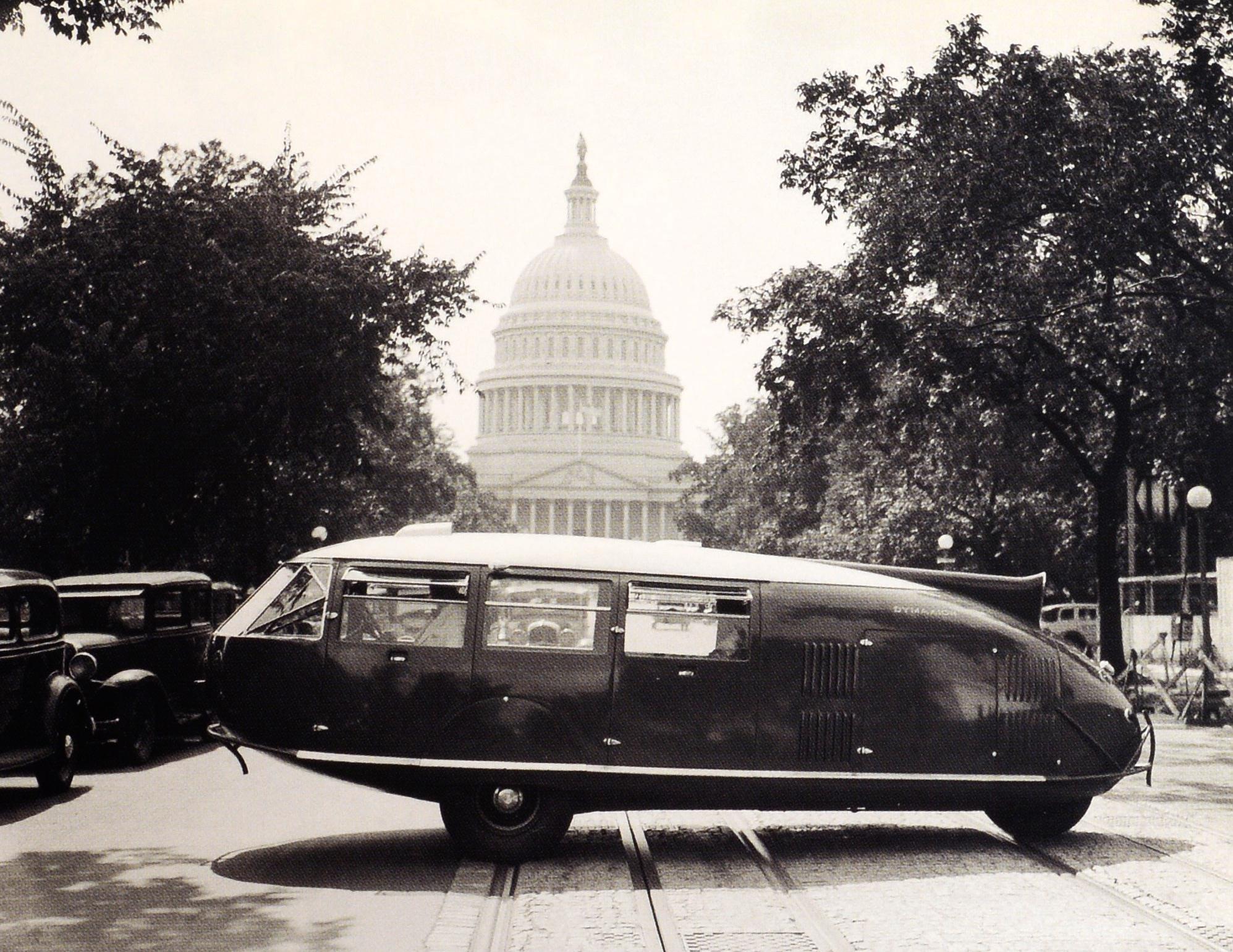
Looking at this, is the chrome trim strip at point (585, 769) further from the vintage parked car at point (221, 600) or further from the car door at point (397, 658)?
the vintage parked car at point (221, 600)

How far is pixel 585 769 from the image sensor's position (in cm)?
1095

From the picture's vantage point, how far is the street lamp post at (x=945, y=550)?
44.3 meters

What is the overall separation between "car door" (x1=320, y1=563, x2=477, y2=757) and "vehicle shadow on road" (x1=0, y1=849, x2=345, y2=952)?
1.30 meters

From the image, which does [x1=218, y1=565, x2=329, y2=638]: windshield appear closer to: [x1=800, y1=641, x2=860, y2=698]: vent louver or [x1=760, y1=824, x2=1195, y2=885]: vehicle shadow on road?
[x1=800, y1=641, x2=860, y2=698]: vent louver

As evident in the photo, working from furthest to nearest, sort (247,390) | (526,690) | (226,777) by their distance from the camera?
(247,390), (226,777), (526,690)

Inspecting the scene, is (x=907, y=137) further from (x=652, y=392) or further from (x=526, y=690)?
(x=652, y=392)

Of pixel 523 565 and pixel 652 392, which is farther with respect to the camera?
pixel 652 392

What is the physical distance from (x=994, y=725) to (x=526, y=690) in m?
3.07

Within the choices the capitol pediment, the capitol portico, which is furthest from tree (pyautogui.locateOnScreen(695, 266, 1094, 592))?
the capitol portico

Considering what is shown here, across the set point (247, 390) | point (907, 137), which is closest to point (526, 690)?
point (907, 137)

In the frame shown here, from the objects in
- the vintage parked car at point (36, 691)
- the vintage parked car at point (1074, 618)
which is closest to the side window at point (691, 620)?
the vintage parked car at point (36, 691)

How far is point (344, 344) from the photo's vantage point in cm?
2959

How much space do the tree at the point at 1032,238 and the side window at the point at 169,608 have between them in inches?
368

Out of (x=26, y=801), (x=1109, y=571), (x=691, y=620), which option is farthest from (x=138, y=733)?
(x=1109, y=571)
